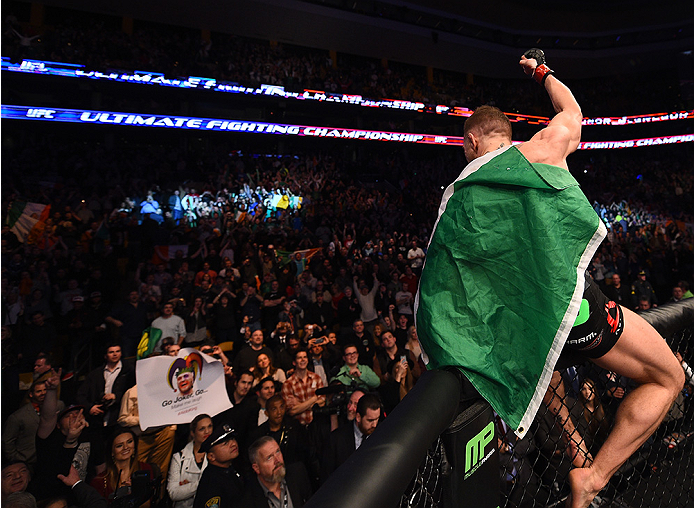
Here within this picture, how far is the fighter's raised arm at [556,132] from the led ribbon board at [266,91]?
1241 cm

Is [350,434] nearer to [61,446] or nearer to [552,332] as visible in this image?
[61,446]

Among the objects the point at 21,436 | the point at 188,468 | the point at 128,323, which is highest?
the point at 128,323

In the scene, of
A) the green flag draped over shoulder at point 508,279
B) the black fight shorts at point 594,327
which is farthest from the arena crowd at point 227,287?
the green flag draped over shoulder at point 508,279

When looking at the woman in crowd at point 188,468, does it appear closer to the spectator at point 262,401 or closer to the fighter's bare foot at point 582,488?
the spectator at point 262,401

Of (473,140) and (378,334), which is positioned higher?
(473,140)

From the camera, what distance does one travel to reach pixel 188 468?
131 inches

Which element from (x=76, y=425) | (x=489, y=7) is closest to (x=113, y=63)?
(x=76, y=425)

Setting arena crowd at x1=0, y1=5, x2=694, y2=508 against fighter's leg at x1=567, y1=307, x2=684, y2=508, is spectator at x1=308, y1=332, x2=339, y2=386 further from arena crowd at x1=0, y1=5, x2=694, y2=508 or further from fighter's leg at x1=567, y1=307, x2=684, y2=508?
fighter's leg at x1=567, y1=307, x2=684, y2=508

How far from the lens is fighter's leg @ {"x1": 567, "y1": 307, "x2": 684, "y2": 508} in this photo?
1.08 m

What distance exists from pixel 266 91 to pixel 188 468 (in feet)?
40.3

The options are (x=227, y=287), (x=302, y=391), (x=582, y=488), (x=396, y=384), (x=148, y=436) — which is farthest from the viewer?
(x=227, y=287)

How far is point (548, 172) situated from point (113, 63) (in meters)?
13.4

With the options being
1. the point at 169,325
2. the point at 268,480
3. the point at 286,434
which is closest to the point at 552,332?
the point at 268,480

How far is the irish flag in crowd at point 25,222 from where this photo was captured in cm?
779
